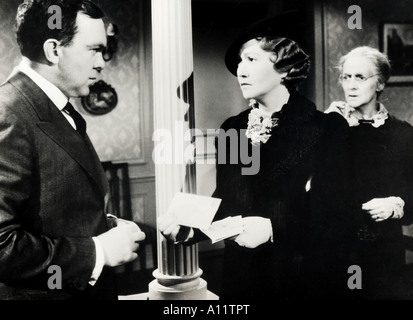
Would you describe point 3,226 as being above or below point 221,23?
below

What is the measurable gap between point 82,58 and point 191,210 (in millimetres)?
817

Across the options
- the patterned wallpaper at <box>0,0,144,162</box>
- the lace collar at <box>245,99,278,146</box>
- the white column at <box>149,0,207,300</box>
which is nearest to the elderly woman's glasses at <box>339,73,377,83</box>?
the lace collar at <box>245,99,278,146</box>

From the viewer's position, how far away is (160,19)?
1.95 m

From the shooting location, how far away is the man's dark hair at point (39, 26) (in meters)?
1.84

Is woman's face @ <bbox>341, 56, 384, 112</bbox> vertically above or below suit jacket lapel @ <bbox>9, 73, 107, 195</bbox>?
above

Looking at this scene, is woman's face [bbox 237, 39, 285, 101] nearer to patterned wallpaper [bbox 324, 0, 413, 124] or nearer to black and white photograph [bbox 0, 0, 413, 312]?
black and white photograph [bbox 0, 0, 413, 312]

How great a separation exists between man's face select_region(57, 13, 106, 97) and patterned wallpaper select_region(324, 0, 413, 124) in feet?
3.55

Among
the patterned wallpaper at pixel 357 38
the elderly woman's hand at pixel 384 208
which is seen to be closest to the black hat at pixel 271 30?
the patterned wallpaper at pixel 357 38

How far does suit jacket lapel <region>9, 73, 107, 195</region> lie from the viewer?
5.74 ft
